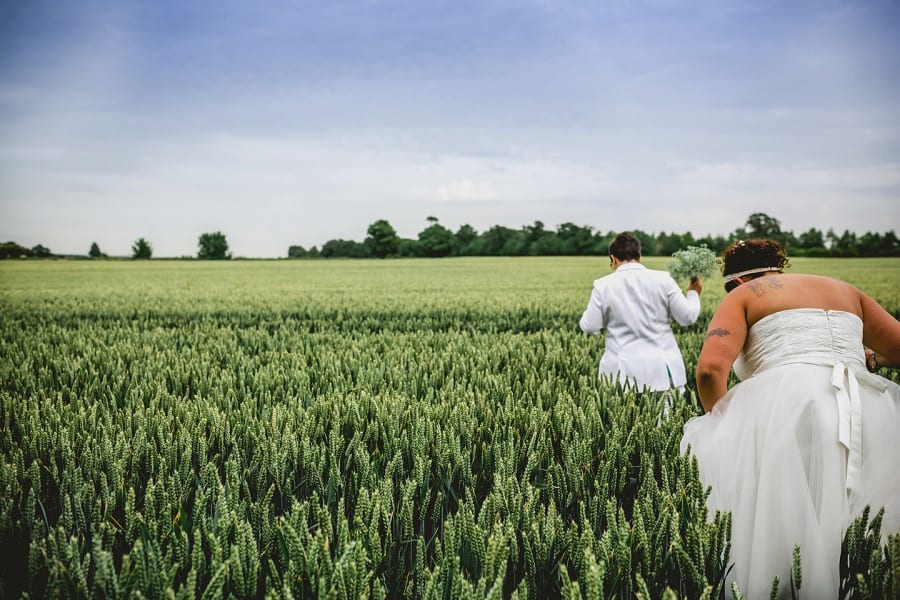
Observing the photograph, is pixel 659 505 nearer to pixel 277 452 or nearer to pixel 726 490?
pixel 726 490

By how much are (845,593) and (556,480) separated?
41.7 inches

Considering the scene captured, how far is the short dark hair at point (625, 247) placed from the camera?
4.61 meters

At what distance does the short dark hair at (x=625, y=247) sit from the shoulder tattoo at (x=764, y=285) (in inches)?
75.7

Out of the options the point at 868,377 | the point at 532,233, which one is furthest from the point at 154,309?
the point at 532,233

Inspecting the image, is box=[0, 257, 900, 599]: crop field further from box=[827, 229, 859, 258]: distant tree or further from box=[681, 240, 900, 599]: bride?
box=[827, 229, 859, 258]: distant tree

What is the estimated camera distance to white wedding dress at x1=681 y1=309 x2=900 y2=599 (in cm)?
215

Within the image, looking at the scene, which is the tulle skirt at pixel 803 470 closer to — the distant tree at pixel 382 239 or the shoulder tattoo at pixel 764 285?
the shoulder tattoo at pixel 764 285

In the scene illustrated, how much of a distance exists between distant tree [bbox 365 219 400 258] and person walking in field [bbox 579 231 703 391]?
364ft

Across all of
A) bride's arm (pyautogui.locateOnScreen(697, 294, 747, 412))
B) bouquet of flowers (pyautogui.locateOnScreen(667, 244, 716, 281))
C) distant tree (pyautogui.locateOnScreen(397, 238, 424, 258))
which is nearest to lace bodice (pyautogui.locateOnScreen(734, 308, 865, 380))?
bride's arm (pyautogui.locateOnScreen(697, 294, 747, 412))

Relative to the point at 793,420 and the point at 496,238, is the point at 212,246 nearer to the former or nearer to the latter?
the point at 496,238

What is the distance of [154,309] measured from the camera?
1322 centimetres

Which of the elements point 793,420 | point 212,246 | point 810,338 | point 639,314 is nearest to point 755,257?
point 810,338

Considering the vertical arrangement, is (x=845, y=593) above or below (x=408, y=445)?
below

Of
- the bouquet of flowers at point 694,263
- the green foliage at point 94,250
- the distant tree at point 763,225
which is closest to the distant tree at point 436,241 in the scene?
the distant tree at point 763,225
